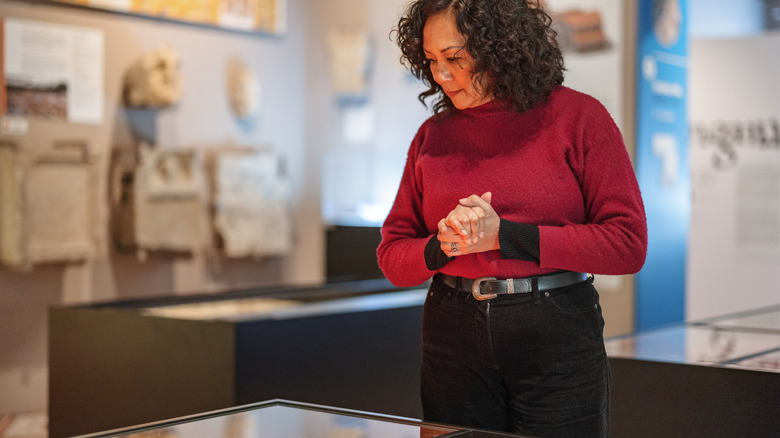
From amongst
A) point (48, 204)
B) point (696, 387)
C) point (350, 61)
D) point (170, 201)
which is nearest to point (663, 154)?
point (350, 61)

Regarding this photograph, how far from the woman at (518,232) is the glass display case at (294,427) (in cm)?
19

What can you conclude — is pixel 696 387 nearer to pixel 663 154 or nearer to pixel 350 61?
pixel 663 154

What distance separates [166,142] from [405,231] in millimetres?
4935

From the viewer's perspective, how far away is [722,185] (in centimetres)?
738

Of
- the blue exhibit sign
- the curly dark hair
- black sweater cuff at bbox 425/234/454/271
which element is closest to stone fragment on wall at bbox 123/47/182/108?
the blue exhibit sign

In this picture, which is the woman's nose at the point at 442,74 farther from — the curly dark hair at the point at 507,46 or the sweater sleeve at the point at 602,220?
the sweater sleeve at the point at 602,220

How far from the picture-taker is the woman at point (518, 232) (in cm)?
188

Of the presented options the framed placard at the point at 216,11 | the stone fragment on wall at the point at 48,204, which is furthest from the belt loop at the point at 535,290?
the framed placard at the point at 216,11

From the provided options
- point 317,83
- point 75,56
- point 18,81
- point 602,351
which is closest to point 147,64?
point 75,56

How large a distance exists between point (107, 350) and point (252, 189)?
3.52 meters

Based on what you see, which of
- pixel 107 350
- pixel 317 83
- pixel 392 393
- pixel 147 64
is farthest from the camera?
pixel 317 83

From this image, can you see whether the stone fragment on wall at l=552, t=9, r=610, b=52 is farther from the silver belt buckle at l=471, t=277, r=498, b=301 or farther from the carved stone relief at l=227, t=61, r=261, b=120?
the silver belt buckle at l=471, t=277, r=498, b=301

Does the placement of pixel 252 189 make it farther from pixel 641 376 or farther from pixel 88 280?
pixel 641 376

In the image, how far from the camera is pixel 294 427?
1906mm
